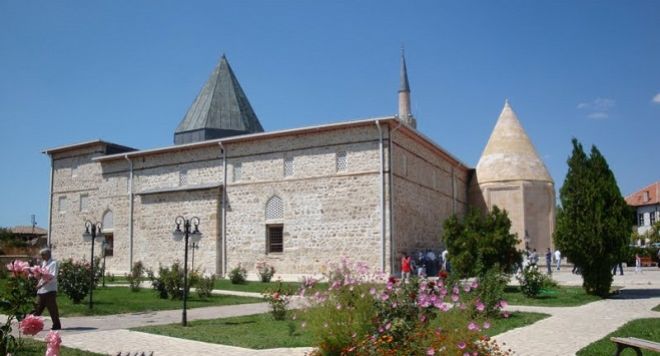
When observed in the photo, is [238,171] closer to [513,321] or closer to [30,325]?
[513,321]

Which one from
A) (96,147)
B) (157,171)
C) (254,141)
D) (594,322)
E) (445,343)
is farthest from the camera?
(96,147)

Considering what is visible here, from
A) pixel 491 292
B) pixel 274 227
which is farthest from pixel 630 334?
pixel 274 227

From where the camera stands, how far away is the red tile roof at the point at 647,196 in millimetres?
41581

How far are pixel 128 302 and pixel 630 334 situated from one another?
1054cm

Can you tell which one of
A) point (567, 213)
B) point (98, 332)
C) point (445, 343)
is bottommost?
point (98, 332)

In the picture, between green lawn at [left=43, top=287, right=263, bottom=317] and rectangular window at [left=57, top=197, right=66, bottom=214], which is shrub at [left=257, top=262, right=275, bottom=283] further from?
rectangular window at [left=57, top=197, right=66, bottom=214]

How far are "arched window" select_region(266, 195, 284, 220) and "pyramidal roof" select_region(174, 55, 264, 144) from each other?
8.34m


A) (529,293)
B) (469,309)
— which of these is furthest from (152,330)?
(529,293)

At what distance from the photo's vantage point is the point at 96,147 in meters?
27.8

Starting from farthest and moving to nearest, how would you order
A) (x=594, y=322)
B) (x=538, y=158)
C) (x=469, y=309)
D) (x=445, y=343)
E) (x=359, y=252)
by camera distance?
1. (x=538, y=158)
2. (x=359, y=252)
3. (x=594, y=322)
4. (x=469, y=309)
5. (x=445, y=343)

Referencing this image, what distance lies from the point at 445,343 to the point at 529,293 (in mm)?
10021

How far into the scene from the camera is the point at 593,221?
13914 mm

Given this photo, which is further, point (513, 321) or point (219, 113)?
point (219, 113)

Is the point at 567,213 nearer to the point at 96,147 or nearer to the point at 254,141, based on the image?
the point at 254,141
